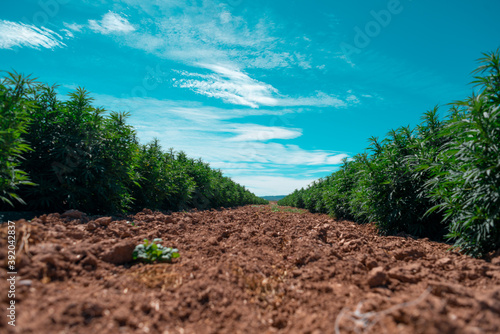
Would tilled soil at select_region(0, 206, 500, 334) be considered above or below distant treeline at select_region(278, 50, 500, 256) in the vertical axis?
below

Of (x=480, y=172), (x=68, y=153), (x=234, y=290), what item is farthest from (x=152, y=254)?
(x=480, y=172)

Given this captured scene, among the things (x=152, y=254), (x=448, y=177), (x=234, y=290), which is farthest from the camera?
(x=448, y=177)

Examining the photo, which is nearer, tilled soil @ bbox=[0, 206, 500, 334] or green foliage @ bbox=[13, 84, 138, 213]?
tilled soil @ bbox=[0, 206, 500, 334]

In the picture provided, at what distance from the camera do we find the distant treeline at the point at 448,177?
324cm

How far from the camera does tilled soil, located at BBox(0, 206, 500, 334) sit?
5.15 ft

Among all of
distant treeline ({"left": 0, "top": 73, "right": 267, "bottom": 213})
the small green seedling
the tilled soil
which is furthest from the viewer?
distant treeline ({"left": 0, "top": 73, "right": 267, "bottom": 213})

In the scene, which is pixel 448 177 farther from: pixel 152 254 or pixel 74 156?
pixel 74 156

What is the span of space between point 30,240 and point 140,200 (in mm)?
5816

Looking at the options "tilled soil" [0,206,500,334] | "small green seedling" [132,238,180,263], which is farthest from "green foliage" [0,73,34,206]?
"small green seedling" [132,238,180,263]

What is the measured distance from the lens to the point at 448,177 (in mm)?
3809

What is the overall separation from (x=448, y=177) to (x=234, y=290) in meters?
3.73

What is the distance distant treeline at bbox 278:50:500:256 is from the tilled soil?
517mm

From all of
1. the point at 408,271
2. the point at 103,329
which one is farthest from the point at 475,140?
the point at 103,329

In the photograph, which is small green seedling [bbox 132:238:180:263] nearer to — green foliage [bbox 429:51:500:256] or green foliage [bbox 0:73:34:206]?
green foliage [bbox 0:73:34:206]
